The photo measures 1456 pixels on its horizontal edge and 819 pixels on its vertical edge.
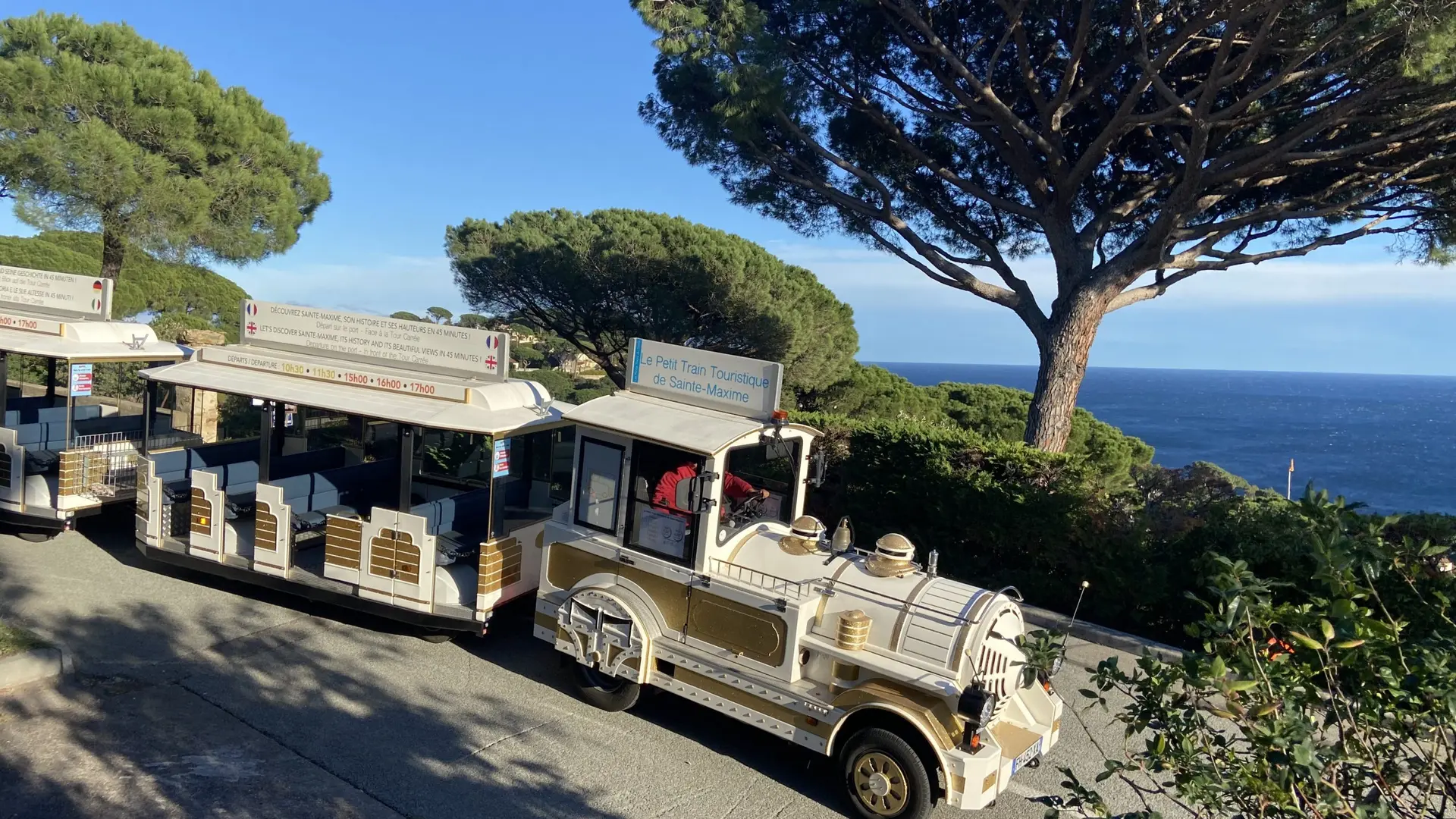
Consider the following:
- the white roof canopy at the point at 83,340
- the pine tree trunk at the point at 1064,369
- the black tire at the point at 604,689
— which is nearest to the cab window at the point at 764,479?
the black tire at the point at 604,689

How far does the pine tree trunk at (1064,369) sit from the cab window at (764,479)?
642 centimetres

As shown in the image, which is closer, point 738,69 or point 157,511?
point 157,511

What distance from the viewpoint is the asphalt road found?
5.45 metres

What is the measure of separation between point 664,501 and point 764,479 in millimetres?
891

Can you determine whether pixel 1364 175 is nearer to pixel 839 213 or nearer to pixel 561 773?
pixel 839 213

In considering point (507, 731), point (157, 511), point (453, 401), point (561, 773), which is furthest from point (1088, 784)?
point (157, 511)

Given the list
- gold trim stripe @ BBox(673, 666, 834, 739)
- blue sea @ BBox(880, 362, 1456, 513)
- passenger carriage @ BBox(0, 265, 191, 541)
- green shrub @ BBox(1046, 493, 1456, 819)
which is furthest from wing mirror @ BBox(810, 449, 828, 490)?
blue sea @ BBox(880, 362, 1456, 513)

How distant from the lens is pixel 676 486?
6520 mm

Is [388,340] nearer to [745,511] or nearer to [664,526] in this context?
[664,526]

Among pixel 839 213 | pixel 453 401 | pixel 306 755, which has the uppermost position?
pixel 839 213

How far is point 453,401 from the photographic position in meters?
8.06

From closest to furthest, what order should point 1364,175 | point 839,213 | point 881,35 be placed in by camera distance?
1. point 1364,175
2. point 881,35
3. point 839,213

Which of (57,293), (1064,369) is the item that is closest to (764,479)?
(1064,369)

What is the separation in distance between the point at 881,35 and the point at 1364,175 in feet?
22.9
